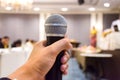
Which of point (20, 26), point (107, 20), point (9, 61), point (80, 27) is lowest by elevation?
point (80, 27)

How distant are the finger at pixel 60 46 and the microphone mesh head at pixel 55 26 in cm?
3

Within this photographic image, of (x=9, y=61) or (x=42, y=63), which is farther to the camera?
(x=9, y=61)

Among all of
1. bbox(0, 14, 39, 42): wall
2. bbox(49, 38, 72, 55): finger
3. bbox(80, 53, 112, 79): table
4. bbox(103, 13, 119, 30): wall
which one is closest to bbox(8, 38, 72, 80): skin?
bbox(49, 38, 72, 55): finger

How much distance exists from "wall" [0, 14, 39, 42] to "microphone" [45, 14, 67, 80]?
12813 mm

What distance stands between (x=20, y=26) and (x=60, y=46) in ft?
42.7

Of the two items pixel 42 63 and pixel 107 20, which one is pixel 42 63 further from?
pixel 107 20

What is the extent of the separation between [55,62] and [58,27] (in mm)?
92

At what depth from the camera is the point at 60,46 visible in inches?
24.2

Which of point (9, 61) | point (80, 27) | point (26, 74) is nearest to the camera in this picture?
point (26, 74)

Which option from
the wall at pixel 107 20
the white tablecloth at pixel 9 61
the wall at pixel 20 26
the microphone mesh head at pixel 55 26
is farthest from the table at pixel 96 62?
the wall at pixel 20 26

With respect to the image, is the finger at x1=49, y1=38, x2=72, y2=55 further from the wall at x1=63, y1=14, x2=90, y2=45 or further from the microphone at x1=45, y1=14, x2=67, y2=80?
the wall at x1=63, y1=14, x2=90, y2=45

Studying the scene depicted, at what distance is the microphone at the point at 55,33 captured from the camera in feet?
2.05

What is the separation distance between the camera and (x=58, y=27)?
66 centimetres

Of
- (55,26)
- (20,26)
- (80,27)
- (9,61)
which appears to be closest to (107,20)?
(80,27)
